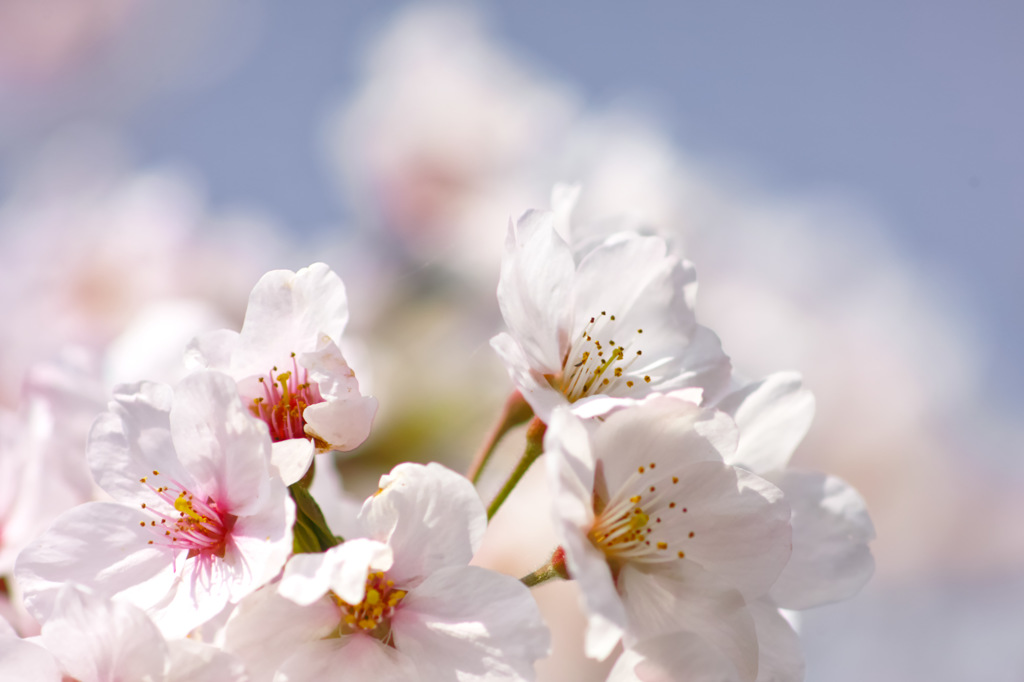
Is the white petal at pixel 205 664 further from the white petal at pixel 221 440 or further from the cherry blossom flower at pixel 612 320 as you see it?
the cherry blossom flower at pixel 612 320

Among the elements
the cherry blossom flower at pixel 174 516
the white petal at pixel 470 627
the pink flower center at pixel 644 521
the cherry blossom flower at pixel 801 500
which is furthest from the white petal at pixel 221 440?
the cherry blossom flower at pixel 801 500

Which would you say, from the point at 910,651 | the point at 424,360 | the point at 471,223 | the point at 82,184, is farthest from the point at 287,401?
the point at 910,651

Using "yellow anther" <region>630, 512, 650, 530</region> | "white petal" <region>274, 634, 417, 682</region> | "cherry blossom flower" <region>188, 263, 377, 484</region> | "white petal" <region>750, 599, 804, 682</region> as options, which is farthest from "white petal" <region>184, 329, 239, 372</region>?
"white petal" <region>750, 599, 804, 682</region>

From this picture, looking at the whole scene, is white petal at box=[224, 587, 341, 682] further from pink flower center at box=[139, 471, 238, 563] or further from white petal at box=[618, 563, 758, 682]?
white petal at box=[618, 563, 758, 682]

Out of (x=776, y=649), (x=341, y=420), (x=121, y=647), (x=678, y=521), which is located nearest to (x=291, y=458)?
(x=341, y=420)

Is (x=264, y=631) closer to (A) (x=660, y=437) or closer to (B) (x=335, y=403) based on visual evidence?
(B) (x=335, y=403)

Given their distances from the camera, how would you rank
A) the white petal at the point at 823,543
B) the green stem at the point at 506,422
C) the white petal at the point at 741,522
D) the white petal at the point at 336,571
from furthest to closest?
the green stem at the point at 506,422
the white petal at the point at 823,543
the white petal at the point at 741,522
the white petal at the point at 336,571

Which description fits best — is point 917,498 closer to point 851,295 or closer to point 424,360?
point 851,295
